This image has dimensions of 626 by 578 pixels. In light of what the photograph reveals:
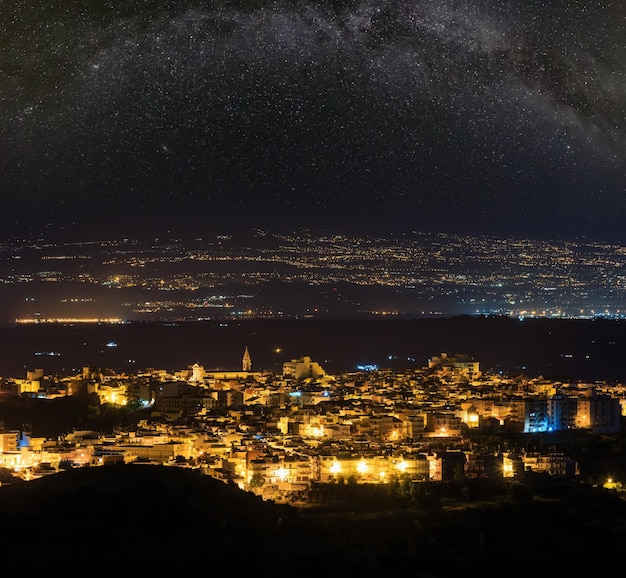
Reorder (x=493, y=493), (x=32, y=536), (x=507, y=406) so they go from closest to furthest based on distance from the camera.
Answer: (x=32, y=536), (x=493, y=493), (x=507, y=406)

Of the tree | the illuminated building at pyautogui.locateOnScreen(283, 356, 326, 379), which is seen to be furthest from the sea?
the tree

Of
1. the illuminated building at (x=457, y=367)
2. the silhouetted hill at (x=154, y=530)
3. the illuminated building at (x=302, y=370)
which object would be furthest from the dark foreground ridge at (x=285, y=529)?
the illuminated building at (x=302, y=370)

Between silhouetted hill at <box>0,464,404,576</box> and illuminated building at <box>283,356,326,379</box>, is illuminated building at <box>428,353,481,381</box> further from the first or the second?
silhouetted hill at <box>0,464,404,576</box>

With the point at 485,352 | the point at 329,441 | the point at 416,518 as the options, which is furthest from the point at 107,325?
the point at 416,518

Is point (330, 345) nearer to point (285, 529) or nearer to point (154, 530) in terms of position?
point (285, 529)

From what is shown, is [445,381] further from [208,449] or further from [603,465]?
[208,449]

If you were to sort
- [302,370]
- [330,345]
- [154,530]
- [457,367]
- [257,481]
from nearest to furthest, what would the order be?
[154,530] → [257,481] → [302,370] → [457,367] → [330,345]

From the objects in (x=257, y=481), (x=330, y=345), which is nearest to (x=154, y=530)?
(x=257, y=481)
